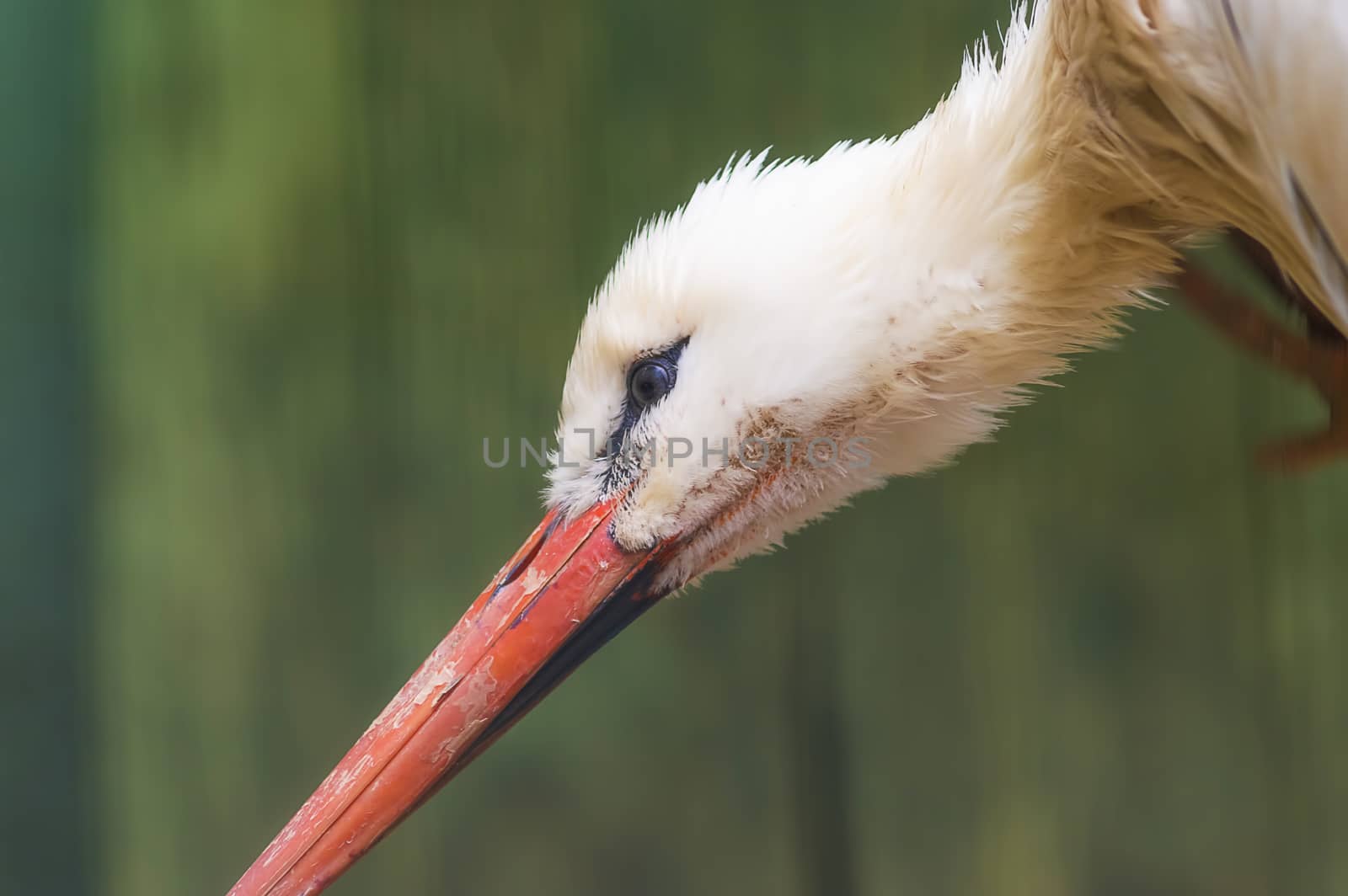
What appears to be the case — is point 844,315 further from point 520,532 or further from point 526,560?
point 520,532

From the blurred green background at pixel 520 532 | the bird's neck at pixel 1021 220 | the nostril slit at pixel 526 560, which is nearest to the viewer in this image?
the bird's neck at pixel 1021 220

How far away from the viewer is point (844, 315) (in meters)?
0.67

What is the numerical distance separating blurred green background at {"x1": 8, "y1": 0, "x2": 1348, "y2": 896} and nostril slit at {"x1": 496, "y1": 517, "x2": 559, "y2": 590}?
14.7 inches

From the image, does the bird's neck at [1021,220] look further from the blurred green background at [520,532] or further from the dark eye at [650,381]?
the blurred green background at [520,532]

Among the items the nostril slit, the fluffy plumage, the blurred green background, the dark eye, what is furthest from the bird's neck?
the blurred green background

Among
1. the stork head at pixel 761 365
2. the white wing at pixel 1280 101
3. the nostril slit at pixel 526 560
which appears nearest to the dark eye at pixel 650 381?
the stork head at pixel 761 365

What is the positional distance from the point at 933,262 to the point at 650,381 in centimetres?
20

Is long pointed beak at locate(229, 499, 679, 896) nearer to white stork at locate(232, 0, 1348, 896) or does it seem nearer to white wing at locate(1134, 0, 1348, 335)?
white stork at locate(232, 0, 1348, 896)

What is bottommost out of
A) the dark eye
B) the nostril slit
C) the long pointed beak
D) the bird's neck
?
the long pointed beak

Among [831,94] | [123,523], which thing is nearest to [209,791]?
[123,523]

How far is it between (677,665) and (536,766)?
0.63ft

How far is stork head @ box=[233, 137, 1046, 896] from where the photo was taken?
67 cm

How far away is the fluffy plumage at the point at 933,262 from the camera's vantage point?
594mm

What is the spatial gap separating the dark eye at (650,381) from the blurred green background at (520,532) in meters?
0.39
